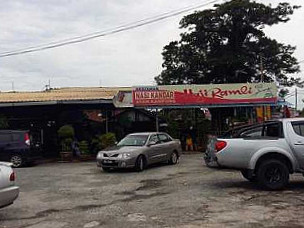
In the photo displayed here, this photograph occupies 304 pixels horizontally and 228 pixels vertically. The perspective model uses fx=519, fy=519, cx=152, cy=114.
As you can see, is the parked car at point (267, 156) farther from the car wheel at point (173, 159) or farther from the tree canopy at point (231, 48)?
the tree canopy at point (231, 48)

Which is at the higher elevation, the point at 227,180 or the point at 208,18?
the point at 208,18

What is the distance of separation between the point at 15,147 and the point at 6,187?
1242cm

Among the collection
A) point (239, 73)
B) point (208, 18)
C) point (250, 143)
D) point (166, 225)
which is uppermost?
point (208, 18)

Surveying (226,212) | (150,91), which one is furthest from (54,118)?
(226,212)

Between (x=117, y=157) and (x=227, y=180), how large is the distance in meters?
4.56

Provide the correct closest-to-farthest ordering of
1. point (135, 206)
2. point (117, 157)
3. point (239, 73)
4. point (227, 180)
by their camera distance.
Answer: point (135, 206) < point (227, 180) < point (117, 157) < point (239, 73)

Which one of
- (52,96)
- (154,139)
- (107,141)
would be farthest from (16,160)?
(52,96)

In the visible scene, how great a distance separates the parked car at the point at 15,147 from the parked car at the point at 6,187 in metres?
12.0

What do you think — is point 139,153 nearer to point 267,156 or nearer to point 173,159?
point 173,159

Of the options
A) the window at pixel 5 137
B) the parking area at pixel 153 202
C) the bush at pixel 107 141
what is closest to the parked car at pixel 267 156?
the parking area at pixel 153 202

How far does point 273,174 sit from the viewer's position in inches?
501

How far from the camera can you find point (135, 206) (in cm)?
1098

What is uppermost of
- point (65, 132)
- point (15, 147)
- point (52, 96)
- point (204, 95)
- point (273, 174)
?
point (52, 96)

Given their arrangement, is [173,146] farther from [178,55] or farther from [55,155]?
[178,55]
